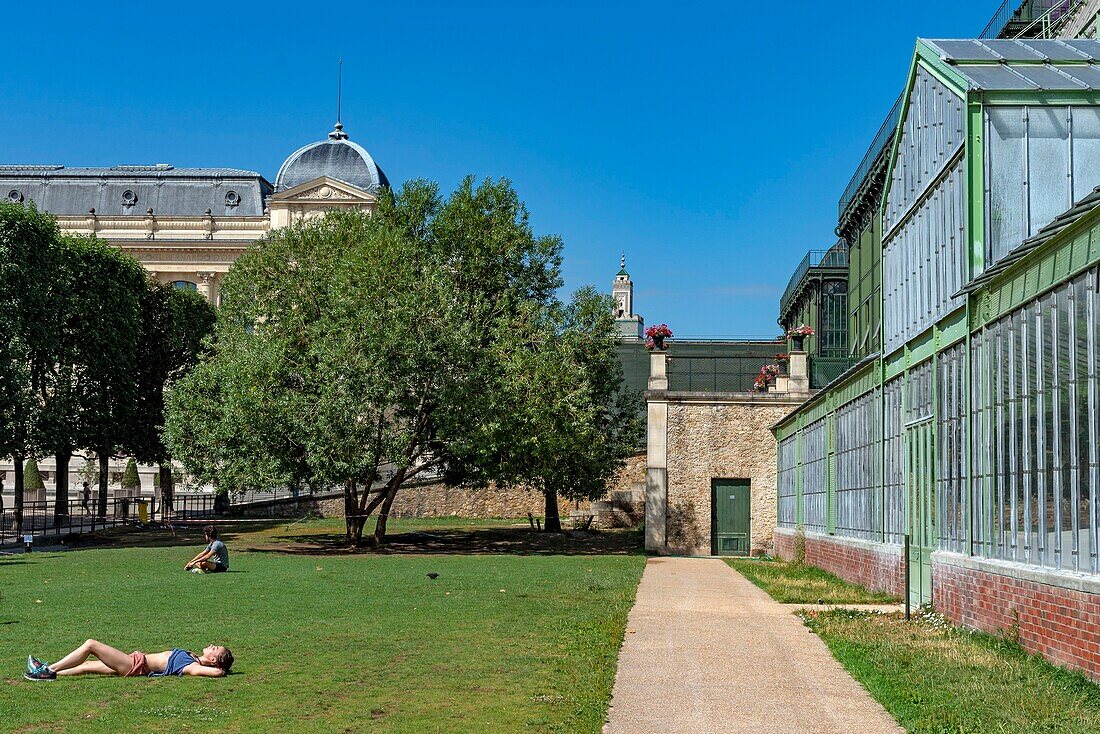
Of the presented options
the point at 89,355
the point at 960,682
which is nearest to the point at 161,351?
the point at 89,355

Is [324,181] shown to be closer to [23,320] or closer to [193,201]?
[193,201]

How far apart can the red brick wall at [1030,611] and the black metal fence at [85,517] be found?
2987 centimetres

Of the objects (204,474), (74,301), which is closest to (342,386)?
(204,474)

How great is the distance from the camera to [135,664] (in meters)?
11.4

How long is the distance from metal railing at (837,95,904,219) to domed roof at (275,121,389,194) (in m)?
37.4

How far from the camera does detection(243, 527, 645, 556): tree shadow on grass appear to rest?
37.3 metres

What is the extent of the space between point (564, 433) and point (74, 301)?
1904 centimetres

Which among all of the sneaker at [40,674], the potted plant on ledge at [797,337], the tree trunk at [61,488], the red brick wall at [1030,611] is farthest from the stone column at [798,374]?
the sneaker at [40,674]

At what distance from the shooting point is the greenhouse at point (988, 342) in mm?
12328

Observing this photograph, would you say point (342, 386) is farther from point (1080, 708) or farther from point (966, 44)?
point (1080, 708)

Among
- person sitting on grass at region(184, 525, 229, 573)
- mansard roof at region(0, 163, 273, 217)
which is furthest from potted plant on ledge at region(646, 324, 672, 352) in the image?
mansard roof at region(0, 163, 273, 217)

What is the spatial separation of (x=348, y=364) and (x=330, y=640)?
19840 mm

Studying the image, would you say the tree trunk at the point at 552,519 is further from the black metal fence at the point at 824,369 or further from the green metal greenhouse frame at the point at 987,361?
the green metal greenhouse frame at the point at 987,361

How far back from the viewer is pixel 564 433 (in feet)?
122
